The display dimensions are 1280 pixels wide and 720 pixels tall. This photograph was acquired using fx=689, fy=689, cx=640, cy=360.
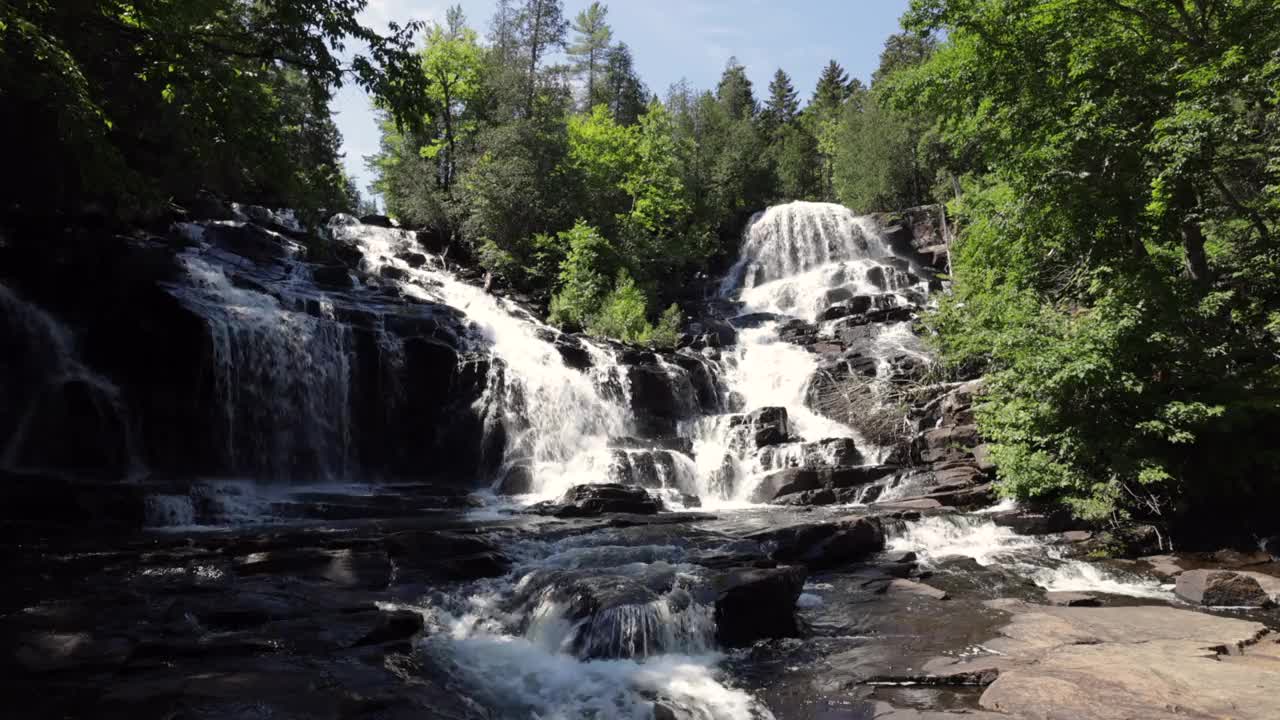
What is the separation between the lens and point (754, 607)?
748cm

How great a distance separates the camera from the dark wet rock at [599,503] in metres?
14.6

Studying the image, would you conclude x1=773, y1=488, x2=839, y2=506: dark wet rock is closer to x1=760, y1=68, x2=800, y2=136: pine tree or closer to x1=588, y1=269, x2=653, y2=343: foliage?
x1=588, y1=269, x2=653, y2=343: foliage

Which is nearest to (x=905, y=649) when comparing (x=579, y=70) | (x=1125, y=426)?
(x=1125, y=426)

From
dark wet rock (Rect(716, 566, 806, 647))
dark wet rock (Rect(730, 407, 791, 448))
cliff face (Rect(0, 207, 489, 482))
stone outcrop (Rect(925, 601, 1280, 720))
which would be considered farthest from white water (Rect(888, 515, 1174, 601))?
cliff face (Rect(0, 207, 489, 482))

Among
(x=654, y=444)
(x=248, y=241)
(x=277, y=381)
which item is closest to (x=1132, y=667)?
(x=654, y=444)

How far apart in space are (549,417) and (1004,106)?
13.7 metres

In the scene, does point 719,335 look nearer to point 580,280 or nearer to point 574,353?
point 580,280

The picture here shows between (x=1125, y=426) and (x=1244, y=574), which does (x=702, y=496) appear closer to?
(x=1125, y=426)

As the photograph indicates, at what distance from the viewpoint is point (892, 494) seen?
1616 cm

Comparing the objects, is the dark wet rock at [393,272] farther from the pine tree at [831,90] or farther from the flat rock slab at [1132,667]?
the pine tree at [831,90]

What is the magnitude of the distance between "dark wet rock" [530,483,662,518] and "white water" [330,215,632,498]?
2430 millimetres

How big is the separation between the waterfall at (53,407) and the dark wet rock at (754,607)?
14.3m

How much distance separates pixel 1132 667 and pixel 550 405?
16.4 m

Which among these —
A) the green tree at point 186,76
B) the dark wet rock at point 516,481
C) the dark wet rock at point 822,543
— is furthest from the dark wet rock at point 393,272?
the dark wet rock at point 822,543
